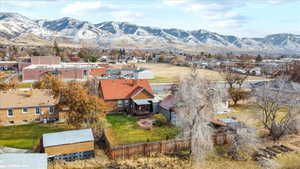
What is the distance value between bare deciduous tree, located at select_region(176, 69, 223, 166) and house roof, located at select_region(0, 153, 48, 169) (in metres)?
11.2

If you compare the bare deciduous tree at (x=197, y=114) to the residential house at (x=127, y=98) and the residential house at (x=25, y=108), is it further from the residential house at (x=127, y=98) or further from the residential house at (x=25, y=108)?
the residential house at (x=25, y=108)

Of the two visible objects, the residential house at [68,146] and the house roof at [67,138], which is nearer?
the residential house at [68,146]

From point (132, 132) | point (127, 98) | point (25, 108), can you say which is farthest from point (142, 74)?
point (132, 132)

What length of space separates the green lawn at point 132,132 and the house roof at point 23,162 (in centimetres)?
785

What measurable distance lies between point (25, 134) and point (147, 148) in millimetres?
13782

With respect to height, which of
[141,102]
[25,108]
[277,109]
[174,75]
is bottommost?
[25,108]

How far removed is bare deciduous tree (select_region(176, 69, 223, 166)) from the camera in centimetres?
1906

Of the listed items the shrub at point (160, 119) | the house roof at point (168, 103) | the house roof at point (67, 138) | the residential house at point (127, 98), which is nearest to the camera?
the house roof at point (67, 138)

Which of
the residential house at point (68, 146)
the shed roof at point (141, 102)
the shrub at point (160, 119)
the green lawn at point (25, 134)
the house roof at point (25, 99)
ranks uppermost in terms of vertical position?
the house roof at point (25, 99)

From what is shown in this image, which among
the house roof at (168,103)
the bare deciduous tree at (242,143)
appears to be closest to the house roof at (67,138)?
the bare deciduous tree at (242,143)

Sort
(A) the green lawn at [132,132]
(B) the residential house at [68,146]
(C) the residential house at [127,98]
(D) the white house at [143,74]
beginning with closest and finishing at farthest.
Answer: (B) the residential house at [68,146], (A) the green lawn at [132,132], (C) the residential house at [127,98], (D) the white house at [143,74]

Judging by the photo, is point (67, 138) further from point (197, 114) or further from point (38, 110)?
point (38, 110)

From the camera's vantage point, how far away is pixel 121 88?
113 ft

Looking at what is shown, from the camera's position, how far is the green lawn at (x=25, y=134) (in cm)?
2191
